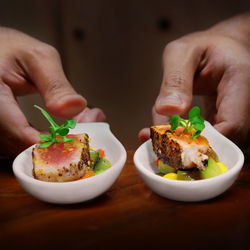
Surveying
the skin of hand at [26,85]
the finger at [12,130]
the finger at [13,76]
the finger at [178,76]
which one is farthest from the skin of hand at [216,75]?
the finger at [13,76]

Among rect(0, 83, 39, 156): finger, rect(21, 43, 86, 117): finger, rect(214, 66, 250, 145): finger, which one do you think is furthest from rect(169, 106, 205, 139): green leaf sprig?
rect(0, 83, 39, 156): finger

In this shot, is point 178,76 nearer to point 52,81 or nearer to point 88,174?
point 52,81

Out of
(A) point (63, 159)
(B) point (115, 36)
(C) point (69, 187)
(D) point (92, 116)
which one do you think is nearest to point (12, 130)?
(D) point (92, 116)

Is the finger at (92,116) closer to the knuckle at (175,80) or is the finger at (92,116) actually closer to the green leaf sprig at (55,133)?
the knuckle at (175,80)

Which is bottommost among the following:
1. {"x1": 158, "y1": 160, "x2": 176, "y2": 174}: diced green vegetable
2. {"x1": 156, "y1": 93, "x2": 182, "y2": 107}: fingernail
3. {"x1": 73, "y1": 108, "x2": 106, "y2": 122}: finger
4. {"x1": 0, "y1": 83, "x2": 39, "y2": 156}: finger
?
{"x1": 73, "y1": 108, "x2": 106, "y2": 122}: finger

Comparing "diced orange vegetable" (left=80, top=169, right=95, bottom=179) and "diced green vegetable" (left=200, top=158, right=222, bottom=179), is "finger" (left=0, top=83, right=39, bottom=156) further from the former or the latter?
"diced green vegetable" (left=200, top=158, right=222, bottom=179)

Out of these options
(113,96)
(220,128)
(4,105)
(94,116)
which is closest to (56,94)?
(4,105)
